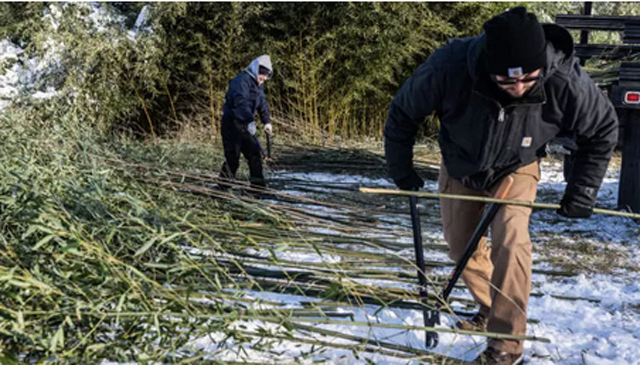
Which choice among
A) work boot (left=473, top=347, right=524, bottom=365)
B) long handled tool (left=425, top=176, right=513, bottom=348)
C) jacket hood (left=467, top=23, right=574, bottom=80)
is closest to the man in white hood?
long handled tool (left=425, top=176, right=513, bottom=348)

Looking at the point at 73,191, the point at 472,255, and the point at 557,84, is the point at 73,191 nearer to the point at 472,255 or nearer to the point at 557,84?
the point at 472,255

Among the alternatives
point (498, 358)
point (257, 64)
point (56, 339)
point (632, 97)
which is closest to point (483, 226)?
point (498, 358)

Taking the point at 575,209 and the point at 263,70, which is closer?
the point at 575,209

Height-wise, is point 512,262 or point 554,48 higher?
point 554,48

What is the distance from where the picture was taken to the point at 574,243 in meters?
4.43

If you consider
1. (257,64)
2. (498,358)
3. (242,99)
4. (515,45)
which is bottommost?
(498,358)

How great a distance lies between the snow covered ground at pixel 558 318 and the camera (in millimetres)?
2404

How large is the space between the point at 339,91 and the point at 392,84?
1094 mm

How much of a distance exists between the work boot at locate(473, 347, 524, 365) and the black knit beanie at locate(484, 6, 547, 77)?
3.62 feet

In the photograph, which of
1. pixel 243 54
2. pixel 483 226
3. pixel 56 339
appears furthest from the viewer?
pixel 243 54

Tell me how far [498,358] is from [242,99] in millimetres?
4170

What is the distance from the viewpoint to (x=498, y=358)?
234 centimetres

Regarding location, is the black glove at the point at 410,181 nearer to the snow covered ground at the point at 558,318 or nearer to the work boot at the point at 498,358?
the snow covered ground at the point at 558,318

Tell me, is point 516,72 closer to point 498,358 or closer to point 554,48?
point 554,48
